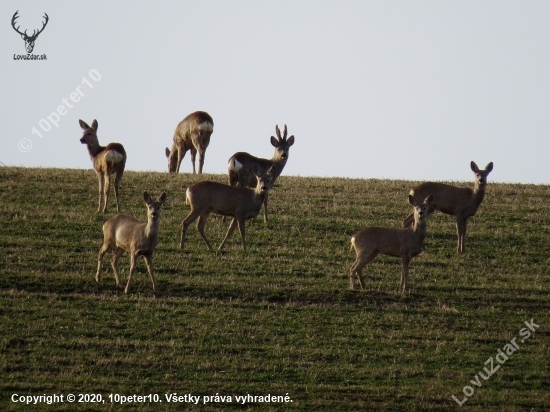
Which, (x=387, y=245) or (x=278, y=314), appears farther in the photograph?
(x=387, y=245)

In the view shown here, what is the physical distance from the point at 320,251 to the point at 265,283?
273 centimetres

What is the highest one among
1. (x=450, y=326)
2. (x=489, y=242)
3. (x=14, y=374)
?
(x=489, y=242)

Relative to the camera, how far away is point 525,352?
49.6 ft

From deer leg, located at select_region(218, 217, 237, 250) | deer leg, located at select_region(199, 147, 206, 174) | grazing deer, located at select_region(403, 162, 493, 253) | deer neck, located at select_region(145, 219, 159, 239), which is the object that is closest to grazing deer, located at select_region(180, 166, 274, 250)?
deer leg, located at select_region(218, 217, 237, 250)

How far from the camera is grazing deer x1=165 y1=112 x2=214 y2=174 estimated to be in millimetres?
28891

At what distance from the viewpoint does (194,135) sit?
29000mm

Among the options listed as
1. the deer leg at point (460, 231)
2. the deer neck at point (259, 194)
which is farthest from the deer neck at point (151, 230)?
the deer leg at point (460, 231)

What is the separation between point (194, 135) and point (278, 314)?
1338 cm

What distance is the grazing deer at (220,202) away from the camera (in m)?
19.5

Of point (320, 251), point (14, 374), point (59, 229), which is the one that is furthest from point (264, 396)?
point (59, 229)

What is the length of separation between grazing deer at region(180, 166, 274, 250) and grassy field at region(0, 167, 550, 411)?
556 mm

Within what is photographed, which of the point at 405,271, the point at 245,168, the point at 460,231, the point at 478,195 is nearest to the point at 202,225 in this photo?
the point at 245,168

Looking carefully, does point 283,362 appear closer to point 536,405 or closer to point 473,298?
point 536,405

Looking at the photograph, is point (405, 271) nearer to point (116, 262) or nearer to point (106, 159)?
point (116, 262)
